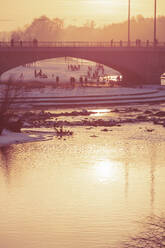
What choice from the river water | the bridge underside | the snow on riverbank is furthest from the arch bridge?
the river water

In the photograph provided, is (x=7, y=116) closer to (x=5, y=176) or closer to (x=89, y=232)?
(x=5, y=176)

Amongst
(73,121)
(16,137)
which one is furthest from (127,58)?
(16,137)

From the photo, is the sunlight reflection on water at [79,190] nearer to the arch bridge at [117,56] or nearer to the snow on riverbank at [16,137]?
the snow on riverbank at [16,137]

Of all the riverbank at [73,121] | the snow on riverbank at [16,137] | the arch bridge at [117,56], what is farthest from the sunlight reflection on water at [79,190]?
the arch bridge at [117,56]

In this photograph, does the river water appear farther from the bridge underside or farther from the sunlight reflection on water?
the bridge underside

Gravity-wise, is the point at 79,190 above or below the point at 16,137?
above

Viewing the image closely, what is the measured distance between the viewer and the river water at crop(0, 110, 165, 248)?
1748 centimetres

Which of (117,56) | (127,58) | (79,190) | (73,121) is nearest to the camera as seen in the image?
(79,190)

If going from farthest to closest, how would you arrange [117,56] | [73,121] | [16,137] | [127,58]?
[127,58] → [117,56] → [73,121] → [16,137]

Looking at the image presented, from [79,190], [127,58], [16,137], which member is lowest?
[16,137]

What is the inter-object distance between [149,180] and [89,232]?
6.90 m

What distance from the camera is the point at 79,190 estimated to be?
22.4 meters

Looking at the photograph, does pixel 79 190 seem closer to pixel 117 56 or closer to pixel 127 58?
pixel 117 56

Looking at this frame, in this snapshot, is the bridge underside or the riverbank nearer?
the riverbank
